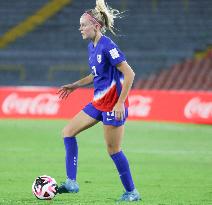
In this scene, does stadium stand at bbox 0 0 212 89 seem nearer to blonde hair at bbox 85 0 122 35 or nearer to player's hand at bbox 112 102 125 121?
blonde hair at bbox 85 0 122 35

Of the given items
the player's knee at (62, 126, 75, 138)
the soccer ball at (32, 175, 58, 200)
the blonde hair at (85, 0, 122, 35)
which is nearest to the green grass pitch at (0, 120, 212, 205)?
the soccer ball at (32, 175, 58, 200)

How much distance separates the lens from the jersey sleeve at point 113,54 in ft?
28.5

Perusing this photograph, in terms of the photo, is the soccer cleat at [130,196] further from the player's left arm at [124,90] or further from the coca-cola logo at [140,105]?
the coca-cola logo at [140,105]

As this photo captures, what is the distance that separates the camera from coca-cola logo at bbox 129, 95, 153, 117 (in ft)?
72.4

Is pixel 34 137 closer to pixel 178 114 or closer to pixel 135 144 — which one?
pixel 135 144

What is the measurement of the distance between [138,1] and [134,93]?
34.4 ft

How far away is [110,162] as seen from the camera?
1361cm

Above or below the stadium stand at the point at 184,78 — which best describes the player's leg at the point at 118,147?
above

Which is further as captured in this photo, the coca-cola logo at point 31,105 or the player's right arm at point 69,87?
the coca-cola logo at point 31,105

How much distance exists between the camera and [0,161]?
43.6 feet

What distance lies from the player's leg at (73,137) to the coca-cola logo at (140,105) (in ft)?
42.5

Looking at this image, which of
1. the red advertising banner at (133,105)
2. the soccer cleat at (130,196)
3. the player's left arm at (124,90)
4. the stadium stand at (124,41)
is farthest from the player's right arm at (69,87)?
the stadium stand at (124,41)

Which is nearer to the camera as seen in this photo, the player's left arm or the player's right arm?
the player's left arm

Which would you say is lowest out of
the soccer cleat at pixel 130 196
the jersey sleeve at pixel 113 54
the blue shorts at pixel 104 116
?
the soccer cleat at pixel 130 196
